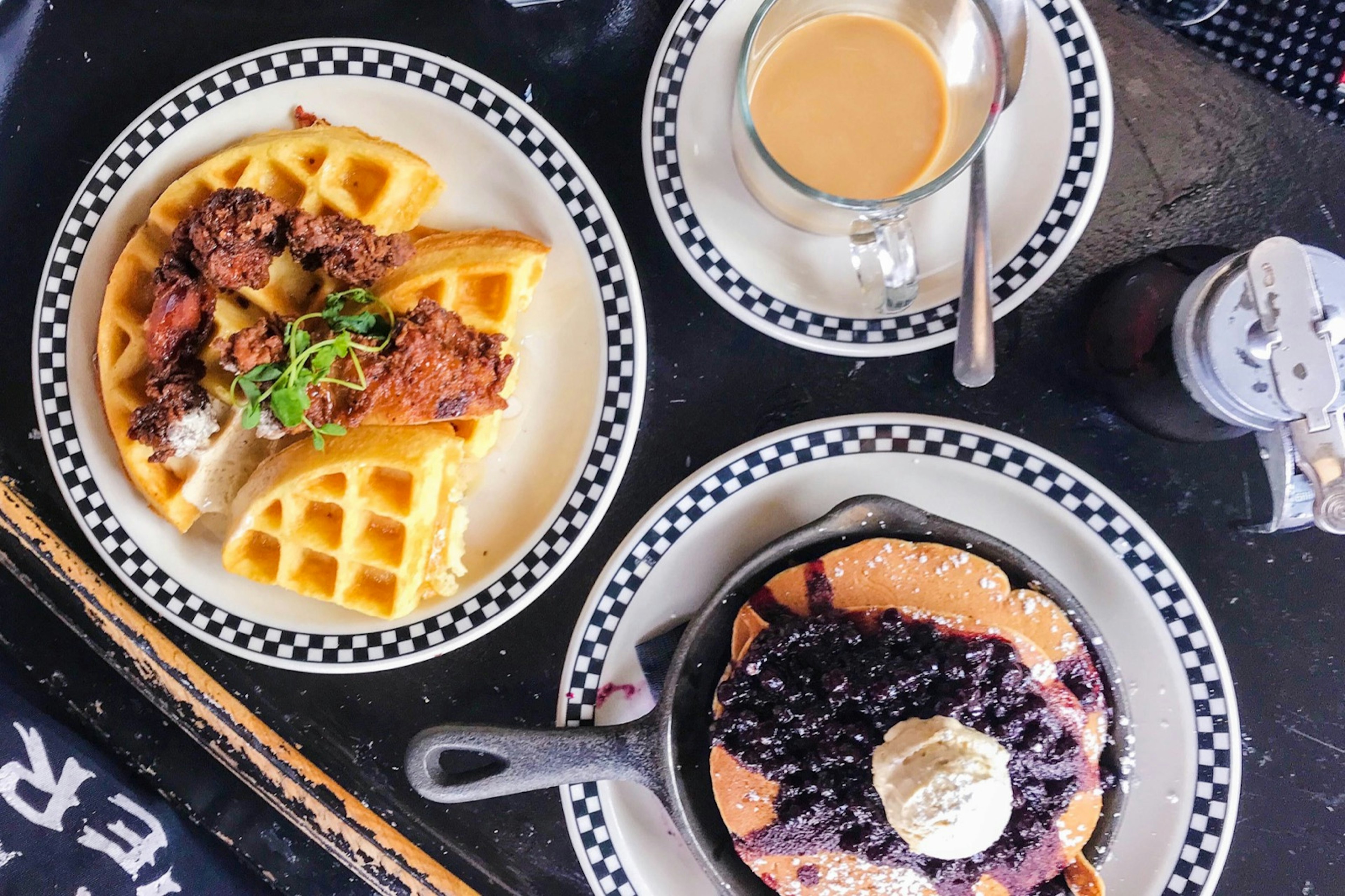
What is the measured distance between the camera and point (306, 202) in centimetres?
158

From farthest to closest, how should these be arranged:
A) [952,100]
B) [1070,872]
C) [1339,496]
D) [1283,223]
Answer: [1283,223], [952,100], [1070,872], [1339,496]

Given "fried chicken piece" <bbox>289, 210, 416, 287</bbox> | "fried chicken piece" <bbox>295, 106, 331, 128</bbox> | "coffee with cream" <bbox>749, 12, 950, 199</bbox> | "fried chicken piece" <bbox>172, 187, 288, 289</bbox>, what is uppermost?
"fried chicken piece" <bbox>295, 106, 331, 128</bbox>

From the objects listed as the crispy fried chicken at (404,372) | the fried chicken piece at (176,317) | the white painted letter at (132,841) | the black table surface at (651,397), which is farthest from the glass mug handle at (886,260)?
the white painted letter at (132,841)

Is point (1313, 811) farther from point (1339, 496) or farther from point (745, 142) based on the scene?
point (745, 142)

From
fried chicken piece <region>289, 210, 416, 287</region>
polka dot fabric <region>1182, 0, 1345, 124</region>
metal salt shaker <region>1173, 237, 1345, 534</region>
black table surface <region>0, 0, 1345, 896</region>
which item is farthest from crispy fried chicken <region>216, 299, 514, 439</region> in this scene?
polka dot fabric <region>1182, 0, 1345, 124</region>

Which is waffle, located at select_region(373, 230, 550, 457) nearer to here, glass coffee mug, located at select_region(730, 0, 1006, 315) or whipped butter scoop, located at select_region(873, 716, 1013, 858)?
glass coffee mug, located at select_region(730, 0, 1006, 315)

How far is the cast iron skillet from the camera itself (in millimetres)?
1457

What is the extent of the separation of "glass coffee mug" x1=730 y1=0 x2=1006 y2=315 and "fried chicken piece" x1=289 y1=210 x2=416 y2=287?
2.04ft

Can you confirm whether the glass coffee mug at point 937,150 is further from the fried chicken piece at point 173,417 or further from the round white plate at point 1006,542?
the fried chicken piece at point 173,417

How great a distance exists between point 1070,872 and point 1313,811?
545mm

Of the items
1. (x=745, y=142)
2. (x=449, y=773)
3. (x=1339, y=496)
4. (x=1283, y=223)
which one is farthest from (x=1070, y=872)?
(x=745, y=142)

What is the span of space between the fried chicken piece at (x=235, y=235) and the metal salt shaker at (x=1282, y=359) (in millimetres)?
1422

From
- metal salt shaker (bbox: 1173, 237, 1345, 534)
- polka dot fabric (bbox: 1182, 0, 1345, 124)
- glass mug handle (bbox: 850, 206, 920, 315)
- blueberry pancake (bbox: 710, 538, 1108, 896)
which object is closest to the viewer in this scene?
metal salt shaker (bbox: 1173, 237, 1345, 534)

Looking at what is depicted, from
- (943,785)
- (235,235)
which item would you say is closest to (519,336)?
(235,235)
